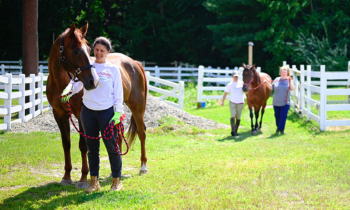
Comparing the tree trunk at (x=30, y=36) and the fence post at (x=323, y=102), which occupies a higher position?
the tree trunk at (x=30, y=36)

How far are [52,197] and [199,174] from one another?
85.5 inches

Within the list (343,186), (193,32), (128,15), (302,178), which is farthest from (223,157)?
(128,15)

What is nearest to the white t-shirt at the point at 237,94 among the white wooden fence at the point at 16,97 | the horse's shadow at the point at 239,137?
the horse's shadow at the point at 239,137

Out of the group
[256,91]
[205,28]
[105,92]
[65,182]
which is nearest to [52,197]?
[65,182]

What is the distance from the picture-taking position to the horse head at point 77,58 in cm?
411

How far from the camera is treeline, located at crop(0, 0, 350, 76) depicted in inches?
989

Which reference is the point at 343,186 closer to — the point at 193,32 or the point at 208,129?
the point at 208,129

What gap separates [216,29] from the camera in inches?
1135

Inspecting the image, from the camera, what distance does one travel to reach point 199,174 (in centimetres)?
562

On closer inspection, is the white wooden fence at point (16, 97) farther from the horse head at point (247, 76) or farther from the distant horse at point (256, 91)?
the distant horse at point (256, 91)

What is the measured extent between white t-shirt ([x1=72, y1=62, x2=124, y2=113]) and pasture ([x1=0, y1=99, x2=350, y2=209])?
3.60 feet

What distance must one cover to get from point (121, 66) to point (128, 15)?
1212 inches

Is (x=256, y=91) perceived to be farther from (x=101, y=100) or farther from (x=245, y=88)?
(x=101, y=100)

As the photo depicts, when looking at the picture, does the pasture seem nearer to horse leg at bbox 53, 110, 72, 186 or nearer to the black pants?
horse leg at bbox 53, 110, 72, 186
